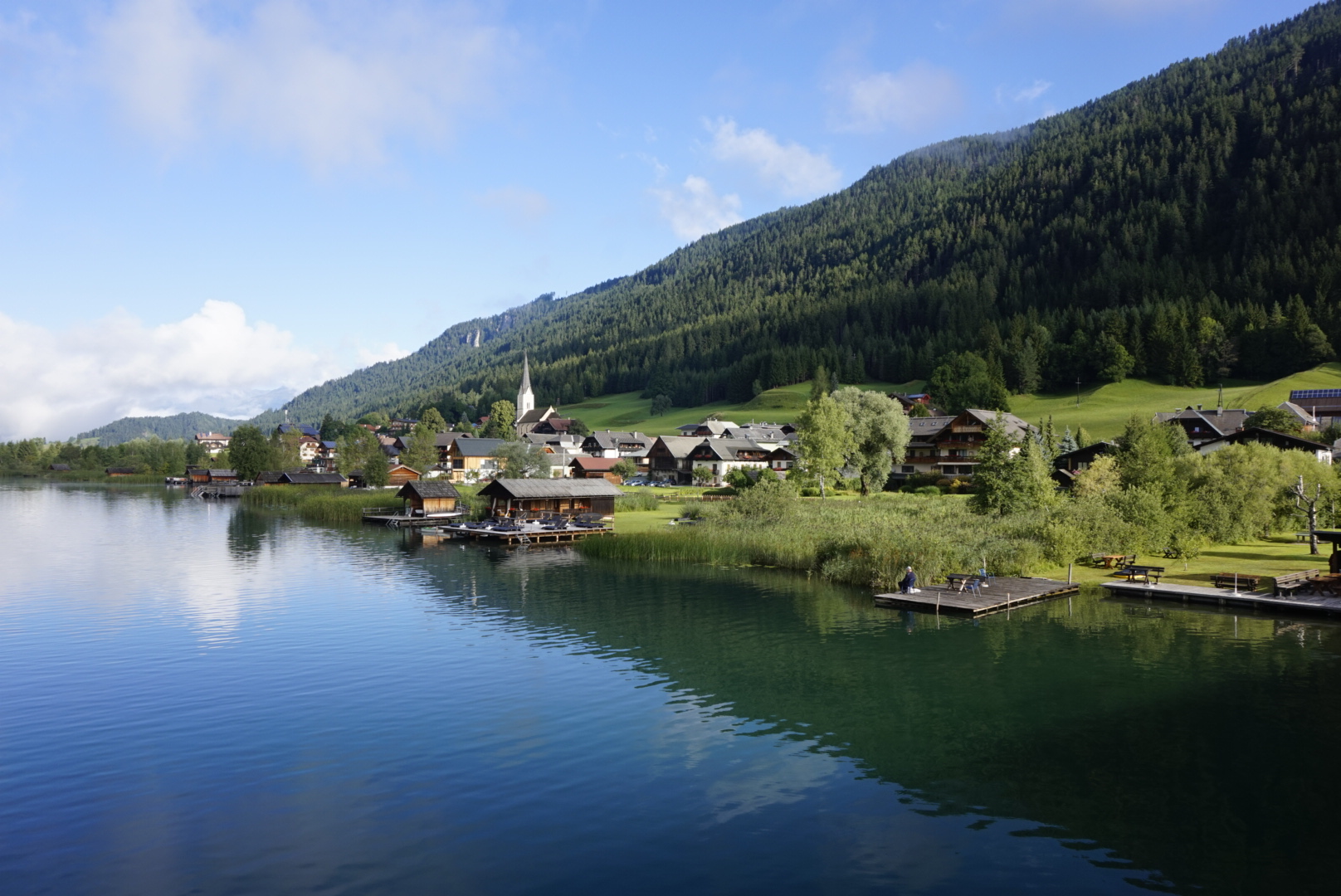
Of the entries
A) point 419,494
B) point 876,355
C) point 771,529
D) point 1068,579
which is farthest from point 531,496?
point 876,355

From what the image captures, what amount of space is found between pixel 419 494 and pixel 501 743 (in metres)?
71.0

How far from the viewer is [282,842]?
16297 mm

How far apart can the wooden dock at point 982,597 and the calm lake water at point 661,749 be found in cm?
123

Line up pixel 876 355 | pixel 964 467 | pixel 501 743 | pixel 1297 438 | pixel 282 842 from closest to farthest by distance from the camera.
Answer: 1. pixel 282 842
2. pixel 501 743
3. pixel 1297 438
4. pixel 964 467
5. pixel 876 355

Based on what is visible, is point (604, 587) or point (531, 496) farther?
point (531, 496)

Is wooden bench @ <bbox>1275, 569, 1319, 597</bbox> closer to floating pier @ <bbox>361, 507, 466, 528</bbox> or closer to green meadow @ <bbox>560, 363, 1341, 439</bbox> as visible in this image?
floating pier @ <bbox>361, 507, 466, 528</bbox>

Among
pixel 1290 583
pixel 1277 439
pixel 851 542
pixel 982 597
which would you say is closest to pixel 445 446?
pixel 851 542

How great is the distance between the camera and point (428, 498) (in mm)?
89688

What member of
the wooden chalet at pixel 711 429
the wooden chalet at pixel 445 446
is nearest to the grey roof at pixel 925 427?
the wooden chalet at pixel 711 429

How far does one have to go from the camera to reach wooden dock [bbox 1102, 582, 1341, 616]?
3762 centimetres

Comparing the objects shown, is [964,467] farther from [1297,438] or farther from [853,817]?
[853,817]

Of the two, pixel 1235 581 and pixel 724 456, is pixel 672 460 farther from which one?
pixel 1235 581

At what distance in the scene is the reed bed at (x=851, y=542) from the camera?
47156 mm

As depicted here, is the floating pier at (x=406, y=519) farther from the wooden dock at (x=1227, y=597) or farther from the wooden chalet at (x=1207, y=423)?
the wooden chalet at (x=1207, y=423)
